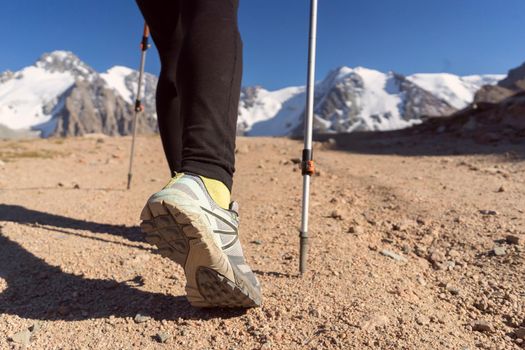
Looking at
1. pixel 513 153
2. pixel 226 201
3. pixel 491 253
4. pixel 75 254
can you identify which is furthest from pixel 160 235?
pixel 513 153

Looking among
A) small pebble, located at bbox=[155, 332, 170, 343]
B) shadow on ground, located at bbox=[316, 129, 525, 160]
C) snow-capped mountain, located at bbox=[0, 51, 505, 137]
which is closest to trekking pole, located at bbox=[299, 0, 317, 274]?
small pebble, located at bbox=[155, 332, 170, 343]

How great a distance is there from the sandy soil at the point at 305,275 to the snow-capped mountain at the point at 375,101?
139m

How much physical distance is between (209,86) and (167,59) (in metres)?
0.73

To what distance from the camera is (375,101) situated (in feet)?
554

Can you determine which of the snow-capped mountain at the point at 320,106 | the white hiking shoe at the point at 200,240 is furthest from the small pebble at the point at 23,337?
the snow-capped mountain at the point at 320,106

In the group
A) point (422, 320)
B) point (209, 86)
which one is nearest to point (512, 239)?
point (422, 320)

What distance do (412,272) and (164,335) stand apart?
1082mm

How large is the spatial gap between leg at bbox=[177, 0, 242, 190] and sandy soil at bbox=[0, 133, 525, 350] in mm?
515

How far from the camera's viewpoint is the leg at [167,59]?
1.66 m

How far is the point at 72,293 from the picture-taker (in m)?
1.50

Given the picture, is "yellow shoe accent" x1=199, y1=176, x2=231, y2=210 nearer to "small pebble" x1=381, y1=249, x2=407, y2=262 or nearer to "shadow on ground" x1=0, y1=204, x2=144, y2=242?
"small pebble" x1=381, y1=249, x2=407, y2=262

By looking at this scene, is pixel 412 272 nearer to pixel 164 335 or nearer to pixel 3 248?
pixel 164 335

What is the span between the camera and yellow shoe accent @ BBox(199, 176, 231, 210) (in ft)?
3.81

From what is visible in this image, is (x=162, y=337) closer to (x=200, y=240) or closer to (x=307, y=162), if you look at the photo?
(x=200, y=240)
